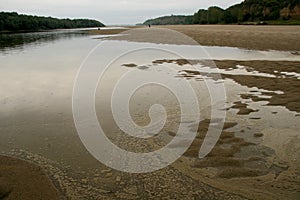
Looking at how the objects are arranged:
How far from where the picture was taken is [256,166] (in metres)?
4.61

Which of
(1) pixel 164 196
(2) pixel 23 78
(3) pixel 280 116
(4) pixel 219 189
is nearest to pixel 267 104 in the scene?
(3) pixel 280 116

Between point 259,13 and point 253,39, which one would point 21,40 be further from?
point 259,13

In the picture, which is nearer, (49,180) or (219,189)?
(219,189)

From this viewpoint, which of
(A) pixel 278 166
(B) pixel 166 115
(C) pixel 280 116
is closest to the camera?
(A) pixel 278 166

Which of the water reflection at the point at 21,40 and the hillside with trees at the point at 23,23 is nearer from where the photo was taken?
the water reflection at the point at 21,40

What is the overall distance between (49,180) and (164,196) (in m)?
1.95

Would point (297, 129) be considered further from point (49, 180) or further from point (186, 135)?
point (49, 180)

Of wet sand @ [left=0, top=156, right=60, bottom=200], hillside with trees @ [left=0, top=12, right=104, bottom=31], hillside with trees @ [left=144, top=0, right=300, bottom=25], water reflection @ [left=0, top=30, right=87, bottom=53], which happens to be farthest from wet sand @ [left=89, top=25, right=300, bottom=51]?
hillside with trees @ [left=0, top=12, right=104, bottom=31]

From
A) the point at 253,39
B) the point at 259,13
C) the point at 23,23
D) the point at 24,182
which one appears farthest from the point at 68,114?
the point at 23,23

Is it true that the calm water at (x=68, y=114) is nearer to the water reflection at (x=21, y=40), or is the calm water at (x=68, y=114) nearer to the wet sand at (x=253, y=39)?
the wet sand at (x=253, y=39)

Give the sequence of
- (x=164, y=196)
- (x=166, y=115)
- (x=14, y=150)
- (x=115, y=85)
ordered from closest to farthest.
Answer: (x=164, y=196)
(x=14, y=150)
(x=166, y=115)
(x=115, y=85)

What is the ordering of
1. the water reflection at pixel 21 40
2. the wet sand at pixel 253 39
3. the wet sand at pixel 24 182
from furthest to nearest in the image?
the water reflection at pixel 21 40 < the wet sand at pixel 253 39 < the wet sand at pixel 24 182

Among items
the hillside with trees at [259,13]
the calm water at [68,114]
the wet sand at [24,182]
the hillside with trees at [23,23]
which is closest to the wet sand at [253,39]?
the calm water at [68,114]

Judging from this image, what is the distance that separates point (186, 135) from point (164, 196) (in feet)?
7.12
